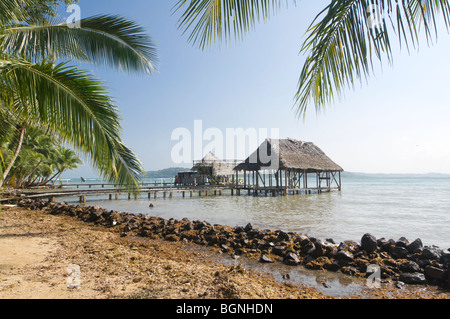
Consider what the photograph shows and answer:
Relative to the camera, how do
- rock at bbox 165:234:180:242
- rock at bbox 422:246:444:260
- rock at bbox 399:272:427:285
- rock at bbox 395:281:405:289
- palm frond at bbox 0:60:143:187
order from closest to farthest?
palm frond at bbox 0:60:143:187, rock at bbox 395:281:405:289, rock at bbox 399:272:427:285, rock at bbox 422:246:444:260, rock at bbox 165:234:180:242

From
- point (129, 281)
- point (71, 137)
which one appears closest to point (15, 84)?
point (71, 137)

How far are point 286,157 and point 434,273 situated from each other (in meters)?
20.5

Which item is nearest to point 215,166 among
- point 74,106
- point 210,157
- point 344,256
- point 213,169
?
point 213,169

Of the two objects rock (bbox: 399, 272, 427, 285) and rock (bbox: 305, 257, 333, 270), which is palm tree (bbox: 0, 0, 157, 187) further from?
rock (bbox: 399, 272, 427, 285)

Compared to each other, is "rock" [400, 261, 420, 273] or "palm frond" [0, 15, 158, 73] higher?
"palm frond" [0, 15, 158, 73]

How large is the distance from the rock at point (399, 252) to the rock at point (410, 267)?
73 cm

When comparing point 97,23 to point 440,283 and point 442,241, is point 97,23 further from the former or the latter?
point 442,241

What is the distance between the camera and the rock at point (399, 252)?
212 inches

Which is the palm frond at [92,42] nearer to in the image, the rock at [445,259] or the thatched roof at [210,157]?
the rock at [445,259]

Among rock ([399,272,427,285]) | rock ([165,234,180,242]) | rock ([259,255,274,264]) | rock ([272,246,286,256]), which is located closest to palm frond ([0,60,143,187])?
rock ([259,255,274,264])

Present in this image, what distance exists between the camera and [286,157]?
2453 centimetres

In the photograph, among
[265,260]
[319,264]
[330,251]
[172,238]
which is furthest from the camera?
[172,238]

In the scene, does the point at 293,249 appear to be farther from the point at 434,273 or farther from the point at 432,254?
the point at 432,254

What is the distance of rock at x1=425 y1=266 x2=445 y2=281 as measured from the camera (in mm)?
4180
